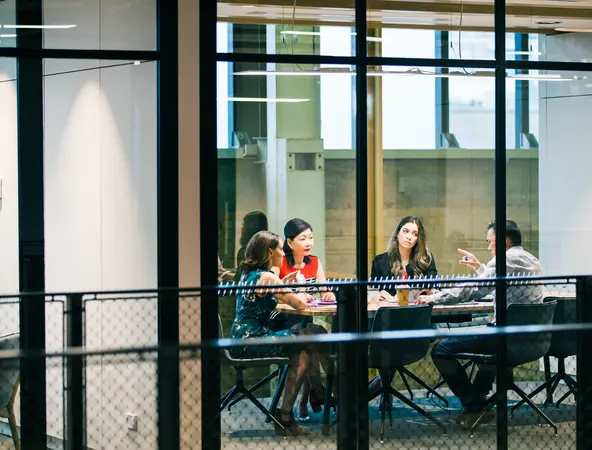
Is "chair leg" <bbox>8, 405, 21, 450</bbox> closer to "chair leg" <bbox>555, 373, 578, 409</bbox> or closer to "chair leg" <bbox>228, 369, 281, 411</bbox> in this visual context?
"chair leg" <bbox>228, 369, 281, 411</bbox>

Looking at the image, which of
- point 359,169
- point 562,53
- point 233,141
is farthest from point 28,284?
point 562,53

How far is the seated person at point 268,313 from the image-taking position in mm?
6020

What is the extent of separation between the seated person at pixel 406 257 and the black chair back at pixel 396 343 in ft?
0.47

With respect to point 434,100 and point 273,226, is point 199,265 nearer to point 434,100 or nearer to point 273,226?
point 273,226

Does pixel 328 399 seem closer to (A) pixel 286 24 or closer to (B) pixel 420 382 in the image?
(B) pixel 420 382

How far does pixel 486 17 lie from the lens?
6.66m

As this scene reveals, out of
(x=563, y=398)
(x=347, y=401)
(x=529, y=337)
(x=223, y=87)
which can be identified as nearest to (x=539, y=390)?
(x=563, y=398)

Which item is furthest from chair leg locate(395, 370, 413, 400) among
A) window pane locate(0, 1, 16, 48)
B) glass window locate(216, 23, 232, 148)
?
window pane locate(0, 1, 16, 48)

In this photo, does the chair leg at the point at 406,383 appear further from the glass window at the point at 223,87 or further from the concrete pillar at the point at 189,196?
the glass window at the point at 223,87

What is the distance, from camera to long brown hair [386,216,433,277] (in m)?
6.56

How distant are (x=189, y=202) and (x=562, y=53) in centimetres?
268

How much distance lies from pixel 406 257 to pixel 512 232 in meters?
0.75

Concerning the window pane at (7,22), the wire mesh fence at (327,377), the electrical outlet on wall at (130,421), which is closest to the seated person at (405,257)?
the wire mesh fence at (327,377)

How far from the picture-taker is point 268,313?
626 centimetres
